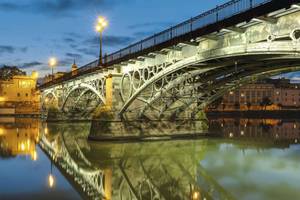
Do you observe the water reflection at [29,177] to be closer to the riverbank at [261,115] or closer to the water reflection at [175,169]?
the water reflection at [175,169]

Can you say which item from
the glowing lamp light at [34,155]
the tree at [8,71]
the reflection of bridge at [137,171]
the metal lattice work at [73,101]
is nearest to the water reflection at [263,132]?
the reflection of bridge at [137,171]

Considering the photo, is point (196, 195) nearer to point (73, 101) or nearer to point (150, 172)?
point (150, 172)

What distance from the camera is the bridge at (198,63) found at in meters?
16.6

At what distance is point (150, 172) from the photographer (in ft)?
57.2

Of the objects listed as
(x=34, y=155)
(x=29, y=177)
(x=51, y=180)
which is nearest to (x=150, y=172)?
(x=51, y=180)

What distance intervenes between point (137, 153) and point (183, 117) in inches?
493

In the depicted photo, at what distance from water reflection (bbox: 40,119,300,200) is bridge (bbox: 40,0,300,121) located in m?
5.09

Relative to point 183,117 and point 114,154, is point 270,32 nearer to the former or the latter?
point 114,154

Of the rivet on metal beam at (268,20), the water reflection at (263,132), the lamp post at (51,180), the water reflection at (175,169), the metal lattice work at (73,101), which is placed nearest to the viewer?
the water reflection at (175,169)

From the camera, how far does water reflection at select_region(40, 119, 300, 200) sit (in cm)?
1347

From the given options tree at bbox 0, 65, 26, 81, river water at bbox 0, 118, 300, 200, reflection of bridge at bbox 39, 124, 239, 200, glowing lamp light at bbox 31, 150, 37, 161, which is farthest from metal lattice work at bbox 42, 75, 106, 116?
tree at bbox 0, 65, 26, 81

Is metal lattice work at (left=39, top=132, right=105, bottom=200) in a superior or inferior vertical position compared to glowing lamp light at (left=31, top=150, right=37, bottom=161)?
superior

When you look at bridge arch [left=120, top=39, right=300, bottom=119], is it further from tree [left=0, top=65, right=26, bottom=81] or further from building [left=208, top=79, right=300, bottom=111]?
tree [left=0, top=65, right=26, bottom=81]

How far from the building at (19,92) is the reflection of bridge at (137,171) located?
104212 mm
